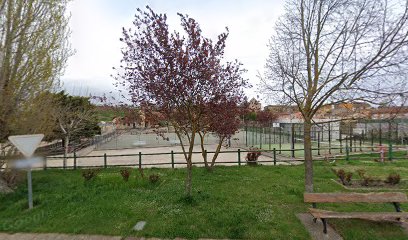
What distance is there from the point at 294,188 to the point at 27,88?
9.24 metres

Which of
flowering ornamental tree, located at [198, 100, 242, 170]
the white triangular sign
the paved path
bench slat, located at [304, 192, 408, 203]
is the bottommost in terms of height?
the paved path

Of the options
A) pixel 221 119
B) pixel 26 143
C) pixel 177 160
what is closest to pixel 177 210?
pixel 221 119

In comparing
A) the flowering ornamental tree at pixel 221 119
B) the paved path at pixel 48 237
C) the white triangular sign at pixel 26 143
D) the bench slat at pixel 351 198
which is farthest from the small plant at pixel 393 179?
the white triangular sign at pixel 26 143

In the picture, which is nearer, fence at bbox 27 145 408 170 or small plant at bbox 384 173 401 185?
small plant at bbox 384 173 401 185

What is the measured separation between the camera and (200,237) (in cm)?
422

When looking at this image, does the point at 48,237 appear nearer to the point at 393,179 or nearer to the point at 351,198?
the point at 351,198

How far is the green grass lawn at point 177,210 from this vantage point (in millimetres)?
4406

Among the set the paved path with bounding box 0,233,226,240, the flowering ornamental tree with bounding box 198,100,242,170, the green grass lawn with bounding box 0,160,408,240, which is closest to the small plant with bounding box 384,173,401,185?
the green grass lawn with bounding box 0,160,408,240

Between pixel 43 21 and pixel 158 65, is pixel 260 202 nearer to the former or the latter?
pixel 158 65

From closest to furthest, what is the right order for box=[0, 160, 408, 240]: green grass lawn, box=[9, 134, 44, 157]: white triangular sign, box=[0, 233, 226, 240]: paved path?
box=[0, 233, 226, 240]: paved path < box=[0, 160, 408, 240]: green grass lawn < box=[9, 134, 44, 157]: white triangular sign

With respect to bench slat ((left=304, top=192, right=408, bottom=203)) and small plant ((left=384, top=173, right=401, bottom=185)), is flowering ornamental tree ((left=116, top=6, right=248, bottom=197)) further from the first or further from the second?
small plant ((left=384, top=173, right=401, bottom=185))

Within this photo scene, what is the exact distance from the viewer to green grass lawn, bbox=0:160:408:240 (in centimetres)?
441

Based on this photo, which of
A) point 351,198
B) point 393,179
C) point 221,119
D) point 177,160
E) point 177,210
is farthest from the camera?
point 177,160

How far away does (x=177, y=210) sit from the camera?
17.5 feet
